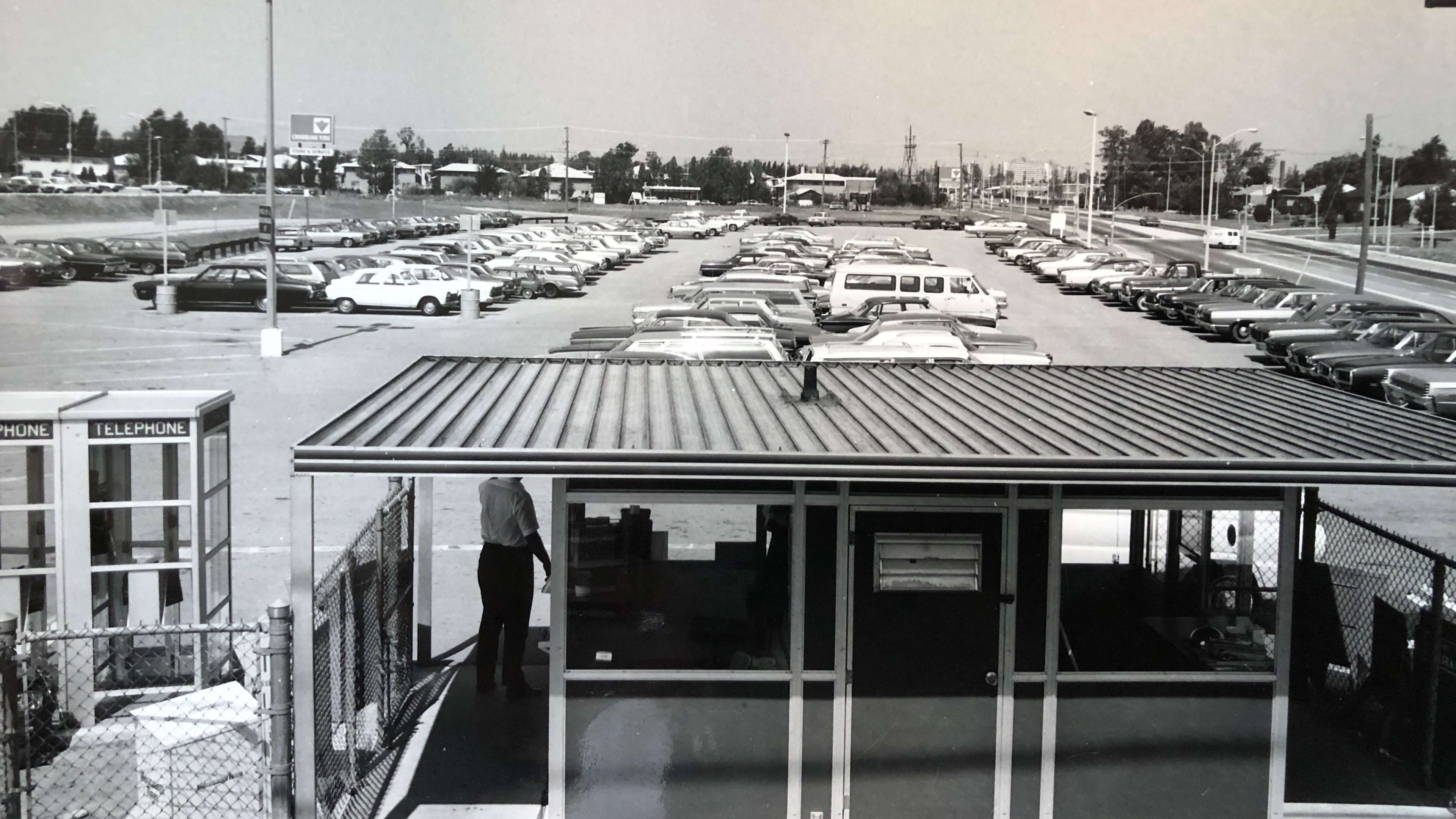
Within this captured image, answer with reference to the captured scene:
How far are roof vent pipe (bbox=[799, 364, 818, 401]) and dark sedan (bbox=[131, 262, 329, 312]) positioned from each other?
108ft

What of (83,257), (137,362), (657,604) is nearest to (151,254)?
(83,257)

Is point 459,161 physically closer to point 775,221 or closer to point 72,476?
point 775,221

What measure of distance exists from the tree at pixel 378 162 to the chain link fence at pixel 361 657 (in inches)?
2990

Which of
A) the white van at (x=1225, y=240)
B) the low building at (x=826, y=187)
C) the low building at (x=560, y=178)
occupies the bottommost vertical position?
the white van at (x=1225, y=240)

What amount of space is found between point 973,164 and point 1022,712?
16657cm

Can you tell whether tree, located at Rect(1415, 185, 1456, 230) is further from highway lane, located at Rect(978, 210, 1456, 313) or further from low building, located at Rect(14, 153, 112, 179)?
low building, located at Rect(14, 153, 112, 179)

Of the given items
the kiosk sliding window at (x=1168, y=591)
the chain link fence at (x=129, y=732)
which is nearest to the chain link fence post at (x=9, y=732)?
the chain link fence at (x=129, y=732)

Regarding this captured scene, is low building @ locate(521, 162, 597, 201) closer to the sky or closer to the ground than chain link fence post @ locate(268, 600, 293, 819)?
closer to the sky

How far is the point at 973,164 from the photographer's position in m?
167

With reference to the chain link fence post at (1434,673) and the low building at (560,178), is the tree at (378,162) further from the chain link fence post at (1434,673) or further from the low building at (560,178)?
the chain link fence post at (1434,673)

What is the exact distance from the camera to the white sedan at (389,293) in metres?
38.6

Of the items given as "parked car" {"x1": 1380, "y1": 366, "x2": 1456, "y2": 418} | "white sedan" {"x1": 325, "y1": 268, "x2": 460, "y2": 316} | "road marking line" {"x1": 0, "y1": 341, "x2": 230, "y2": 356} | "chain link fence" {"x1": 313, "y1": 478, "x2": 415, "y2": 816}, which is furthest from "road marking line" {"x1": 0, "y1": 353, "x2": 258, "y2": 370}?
"parked car" {"x1": 1380, "y1": 366, "x2": 1456, "y2": 418}

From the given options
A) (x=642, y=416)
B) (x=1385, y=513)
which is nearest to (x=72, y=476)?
(x=642, y=416)

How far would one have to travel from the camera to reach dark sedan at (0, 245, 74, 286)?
142 feet
